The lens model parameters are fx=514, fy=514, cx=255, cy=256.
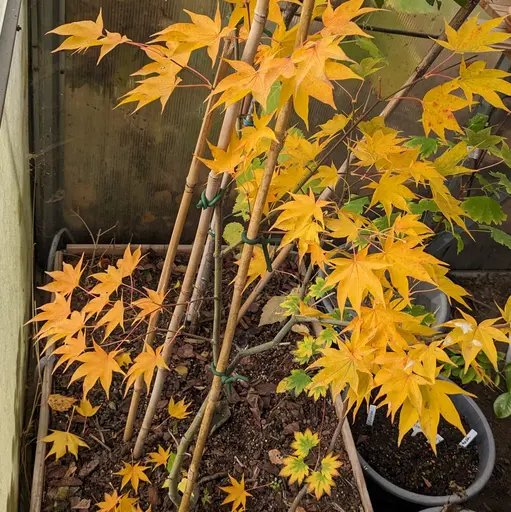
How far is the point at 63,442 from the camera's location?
160cm

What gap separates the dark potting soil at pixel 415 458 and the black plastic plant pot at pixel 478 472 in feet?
0.22

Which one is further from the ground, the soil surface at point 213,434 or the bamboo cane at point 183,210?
the bamboo cane at point 183,210

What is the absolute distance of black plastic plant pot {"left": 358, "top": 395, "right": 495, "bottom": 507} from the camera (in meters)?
1.77

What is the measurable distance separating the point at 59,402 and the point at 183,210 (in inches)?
32.9

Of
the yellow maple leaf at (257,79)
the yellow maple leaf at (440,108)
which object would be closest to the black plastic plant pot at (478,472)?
the yellow maple leaf at (440,108)

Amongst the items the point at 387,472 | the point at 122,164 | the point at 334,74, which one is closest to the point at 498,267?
the point at 387,472

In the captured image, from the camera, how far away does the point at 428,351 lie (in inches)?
39.1

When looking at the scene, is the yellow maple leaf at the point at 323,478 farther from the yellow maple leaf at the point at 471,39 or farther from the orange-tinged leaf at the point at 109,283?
the yellow maple leaf at the point at 471,39

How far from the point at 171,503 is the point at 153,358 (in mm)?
626

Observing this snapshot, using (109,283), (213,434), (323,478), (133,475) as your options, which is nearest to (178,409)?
(213,434)

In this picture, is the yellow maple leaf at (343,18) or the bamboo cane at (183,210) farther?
the bamboo cane at (183,210)

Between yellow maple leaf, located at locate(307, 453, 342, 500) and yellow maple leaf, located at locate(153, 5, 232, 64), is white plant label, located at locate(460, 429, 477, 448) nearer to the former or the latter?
yellow maple leaf, located at locate(307, 453, 342, 500)

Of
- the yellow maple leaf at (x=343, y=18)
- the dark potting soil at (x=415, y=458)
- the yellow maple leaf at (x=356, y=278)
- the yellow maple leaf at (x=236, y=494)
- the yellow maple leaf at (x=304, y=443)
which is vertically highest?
the yellow maple leaf at (x=343, y=18)

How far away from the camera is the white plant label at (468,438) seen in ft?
6.51
